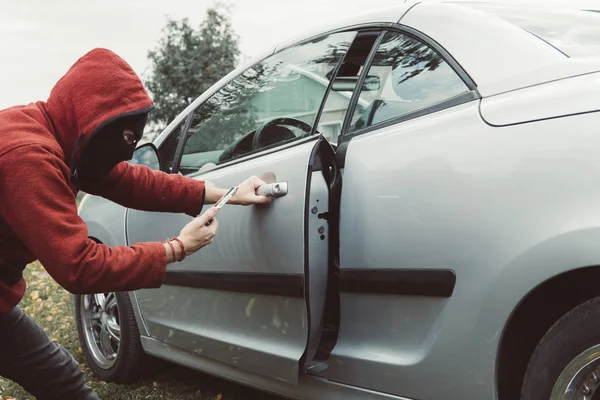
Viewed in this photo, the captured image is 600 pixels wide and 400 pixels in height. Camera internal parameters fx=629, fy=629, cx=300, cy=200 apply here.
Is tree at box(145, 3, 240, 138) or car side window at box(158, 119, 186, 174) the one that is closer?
car side window at box(158, 119, 186, 174)

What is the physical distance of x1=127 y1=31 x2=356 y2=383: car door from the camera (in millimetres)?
2080

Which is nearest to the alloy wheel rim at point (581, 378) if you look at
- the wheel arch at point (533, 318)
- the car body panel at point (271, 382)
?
the wheel arch at point (533, 318)

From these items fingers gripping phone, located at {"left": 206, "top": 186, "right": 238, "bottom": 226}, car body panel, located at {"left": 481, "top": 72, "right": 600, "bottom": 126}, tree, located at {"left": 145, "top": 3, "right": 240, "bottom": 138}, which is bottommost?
tree, located at {"left": 145, "top": 3, "right": 240, "bottom": 138}

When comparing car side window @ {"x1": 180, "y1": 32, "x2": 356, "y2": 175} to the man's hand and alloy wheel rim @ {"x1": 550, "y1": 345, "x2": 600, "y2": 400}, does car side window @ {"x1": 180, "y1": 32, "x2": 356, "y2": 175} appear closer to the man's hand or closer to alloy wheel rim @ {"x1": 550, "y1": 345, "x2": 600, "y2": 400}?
the man's hand

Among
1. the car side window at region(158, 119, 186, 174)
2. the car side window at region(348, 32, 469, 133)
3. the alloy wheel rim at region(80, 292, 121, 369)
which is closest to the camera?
the car side window at region(348, 32, 469, 133)

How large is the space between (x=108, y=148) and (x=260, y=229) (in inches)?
25.2

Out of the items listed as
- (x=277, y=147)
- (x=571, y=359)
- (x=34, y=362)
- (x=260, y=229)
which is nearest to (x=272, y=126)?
(x=277, y=147)

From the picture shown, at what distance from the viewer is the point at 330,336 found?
214cm

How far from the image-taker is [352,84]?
2.34 meters

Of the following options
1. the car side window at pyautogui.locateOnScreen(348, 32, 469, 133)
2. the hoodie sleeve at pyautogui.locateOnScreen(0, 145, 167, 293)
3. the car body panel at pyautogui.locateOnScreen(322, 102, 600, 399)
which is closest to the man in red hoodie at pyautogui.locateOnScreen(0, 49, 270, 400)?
the hoodie sleeve at pyautogui.locateOnScreen(0, 145, 167, 293)

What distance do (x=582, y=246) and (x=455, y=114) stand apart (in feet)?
1.73

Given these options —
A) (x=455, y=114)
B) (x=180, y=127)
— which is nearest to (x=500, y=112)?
(x=455, y=114)

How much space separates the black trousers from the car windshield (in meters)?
1.76

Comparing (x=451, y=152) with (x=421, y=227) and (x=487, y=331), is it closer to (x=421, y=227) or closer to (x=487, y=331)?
(x=421, y=227)
